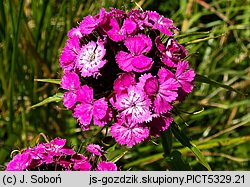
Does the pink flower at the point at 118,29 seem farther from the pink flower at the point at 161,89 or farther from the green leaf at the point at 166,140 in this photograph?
the green leaf at the point at 166,140

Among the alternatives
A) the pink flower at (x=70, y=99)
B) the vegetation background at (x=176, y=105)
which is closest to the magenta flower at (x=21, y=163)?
the pink flower at (x=70, y=99)

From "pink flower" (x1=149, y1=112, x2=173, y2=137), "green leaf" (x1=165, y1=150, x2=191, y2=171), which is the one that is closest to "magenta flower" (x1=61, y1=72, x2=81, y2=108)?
"pink flower" (x1=149, y1=112, x2=173, y2=137)

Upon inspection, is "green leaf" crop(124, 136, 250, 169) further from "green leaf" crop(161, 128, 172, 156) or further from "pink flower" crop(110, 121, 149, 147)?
"pink flower" crop(110, 121, 149, 147)

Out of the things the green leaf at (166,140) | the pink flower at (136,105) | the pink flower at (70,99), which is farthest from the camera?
the green leaf at (166,140)

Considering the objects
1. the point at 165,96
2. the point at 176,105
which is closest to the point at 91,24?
the point at 165,96

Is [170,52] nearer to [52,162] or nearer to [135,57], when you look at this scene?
[135,57]

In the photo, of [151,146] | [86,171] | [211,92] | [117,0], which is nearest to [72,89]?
[86,171]
